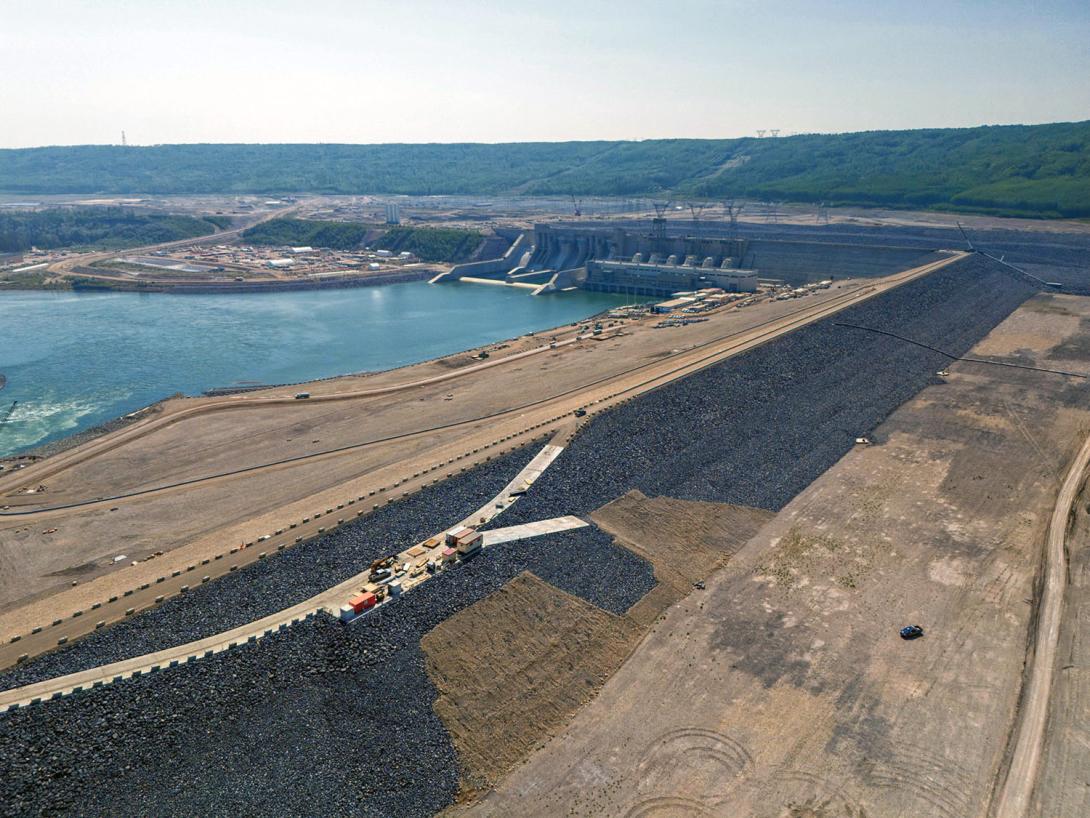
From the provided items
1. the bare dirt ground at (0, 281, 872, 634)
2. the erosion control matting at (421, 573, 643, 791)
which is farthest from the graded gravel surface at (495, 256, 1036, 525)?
the bare dirt ground at (0, 281, 872, 634)

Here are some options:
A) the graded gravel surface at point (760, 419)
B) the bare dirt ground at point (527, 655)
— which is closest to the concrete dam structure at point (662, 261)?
the graded gravel surface at point (760, 419)

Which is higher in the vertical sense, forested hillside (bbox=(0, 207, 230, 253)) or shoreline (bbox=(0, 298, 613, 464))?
forested hillside (bbox=(0, 207, 230, 253))

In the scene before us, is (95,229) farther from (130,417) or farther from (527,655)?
(527,655)

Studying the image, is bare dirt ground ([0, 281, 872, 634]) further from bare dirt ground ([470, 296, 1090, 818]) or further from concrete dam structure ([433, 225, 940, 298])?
concrete dam structure ([433, 225, 940, 298])

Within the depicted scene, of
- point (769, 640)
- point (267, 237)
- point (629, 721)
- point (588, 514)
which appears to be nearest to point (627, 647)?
point (629, 721)

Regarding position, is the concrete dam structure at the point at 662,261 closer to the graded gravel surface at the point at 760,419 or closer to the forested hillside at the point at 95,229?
the graded gravel surface at the point at 760,419

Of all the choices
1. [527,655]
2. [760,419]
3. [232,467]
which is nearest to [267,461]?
[232,467]
